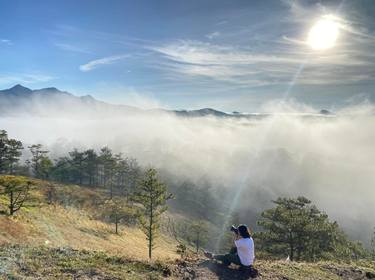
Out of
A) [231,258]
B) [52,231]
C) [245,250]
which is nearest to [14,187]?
[52,231]

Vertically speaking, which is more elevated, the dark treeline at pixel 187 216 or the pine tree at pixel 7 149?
the pine tree at pixel 7 149

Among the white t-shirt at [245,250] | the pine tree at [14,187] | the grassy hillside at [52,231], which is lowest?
the grassy hillside at [52,231]

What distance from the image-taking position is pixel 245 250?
14.9 meters

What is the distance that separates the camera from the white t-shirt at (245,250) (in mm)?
14867

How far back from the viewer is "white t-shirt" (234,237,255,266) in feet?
48.8

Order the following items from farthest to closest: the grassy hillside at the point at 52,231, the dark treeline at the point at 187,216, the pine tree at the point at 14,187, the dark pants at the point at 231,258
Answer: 1. the pine tree at the point at 14,187
2. the dark treeline at the point at 187,216
3. the grassy hillside at the point at 52,231
4. the dark pants at the point at 231,258

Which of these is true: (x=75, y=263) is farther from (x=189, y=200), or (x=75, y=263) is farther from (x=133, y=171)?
(x=189, y=200)

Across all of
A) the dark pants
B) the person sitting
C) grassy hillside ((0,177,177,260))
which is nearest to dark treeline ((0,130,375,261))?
grassy hillside ((0,177,177,260))

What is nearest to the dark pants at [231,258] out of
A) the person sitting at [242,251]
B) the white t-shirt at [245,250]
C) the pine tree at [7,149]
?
the person sitting at [242,251]

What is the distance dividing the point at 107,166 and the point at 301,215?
314 ft

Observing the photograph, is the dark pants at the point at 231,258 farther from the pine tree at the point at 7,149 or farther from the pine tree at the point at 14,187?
the pine tree at the point at 7,149

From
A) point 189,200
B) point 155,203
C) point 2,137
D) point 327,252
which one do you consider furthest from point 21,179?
point 189,200

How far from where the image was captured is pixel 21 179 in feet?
140

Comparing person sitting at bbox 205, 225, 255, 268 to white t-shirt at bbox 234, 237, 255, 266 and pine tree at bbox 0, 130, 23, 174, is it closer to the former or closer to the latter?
white t-shirt at bbox 234, 237, 255, 266
